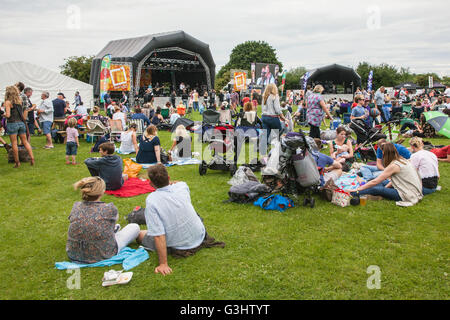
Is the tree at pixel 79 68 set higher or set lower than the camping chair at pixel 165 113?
higher

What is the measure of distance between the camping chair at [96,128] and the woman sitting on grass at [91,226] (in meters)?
7.98

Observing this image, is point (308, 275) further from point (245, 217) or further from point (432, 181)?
point (432, 181)

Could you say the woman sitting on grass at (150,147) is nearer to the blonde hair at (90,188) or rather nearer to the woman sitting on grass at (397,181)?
the blonde hair at (90,188)

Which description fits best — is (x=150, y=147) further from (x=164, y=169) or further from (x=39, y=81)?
(x=39, y=81)

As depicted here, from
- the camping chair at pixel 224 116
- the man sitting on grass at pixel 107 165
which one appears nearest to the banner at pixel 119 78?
the camping chair at pixel 224 116

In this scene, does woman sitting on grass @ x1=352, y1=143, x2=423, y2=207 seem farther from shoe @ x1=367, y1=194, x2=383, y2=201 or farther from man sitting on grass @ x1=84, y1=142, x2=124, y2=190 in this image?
man sitting on grass @ x1=84, y1=142, x2=124, y2=190

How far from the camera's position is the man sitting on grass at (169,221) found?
3.35 meters

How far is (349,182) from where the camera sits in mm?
5992

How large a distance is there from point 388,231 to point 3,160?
918 cm

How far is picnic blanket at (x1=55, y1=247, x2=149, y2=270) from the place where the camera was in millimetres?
3521

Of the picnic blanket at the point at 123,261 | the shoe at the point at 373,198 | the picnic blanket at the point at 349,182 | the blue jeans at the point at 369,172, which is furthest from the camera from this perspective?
the blue jeans at the point at 369,172

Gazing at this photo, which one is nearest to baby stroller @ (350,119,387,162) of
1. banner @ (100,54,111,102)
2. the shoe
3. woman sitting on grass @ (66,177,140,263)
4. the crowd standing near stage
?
the crowd standing near stage

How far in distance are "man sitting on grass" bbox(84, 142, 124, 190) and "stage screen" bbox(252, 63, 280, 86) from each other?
2299 centimetres
